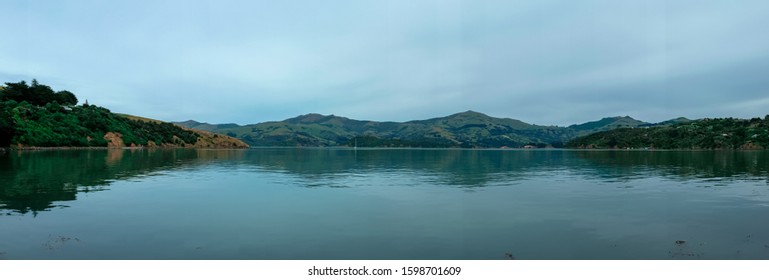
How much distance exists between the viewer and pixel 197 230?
28.0 m

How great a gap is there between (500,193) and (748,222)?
74.7 ft

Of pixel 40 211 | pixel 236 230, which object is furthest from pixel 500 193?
pixel 40 211

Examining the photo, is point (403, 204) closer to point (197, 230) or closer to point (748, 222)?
point (197, 230)

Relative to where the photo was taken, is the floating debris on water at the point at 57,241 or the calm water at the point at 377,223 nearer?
the calm water at the point at 377,223

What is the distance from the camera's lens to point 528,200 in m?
43.7

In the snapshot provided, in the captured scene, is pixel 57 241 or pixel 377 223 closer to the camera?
pixel 57 241

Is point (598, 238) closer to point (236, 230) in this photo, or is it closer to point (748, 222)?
point (748, 222)

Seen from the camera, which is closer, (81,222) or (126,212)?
(81,222)

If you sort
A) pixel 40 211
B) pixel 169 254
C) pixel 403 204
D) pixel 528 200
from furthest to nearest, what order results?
pixel 528 200 < pixel 403 204 < pixel 40 211 < pixel 169 254

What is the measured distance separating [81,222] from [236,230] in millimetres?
11237

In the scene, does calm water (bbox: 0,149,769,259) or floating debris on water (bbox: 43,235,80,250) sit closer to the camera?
calm water (bbox: 0,149,769,259)
